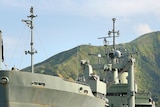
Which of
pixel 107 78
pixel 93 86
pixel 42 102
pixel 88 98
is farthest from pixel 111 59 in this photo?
pixel 42 102

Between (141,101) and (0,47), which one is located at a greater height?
(0,47)

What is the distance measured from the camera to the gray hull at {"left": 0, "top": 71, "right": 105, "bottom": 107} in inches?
851

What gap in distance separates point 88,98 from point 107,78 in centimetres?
1458

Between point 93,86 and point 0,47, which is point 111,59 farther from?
point 0,47

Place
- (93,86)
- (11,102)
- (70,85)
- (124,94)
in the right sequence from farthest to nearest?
(124,94) → (93,86) → (70,85) → (11,102)

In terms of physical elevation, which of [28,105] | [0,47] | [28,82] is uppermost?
[0,47]

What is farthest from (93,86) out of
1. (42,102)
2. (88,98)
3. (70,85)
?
(42,102)

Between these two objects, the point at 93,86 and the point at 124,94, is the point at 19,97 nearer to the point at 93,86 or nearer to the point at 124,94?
the point at 93,86

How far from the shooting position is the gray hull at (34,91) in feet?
70.9

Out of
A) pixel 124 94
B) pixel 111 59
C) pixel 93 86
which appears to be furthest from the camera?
pixel 111 59

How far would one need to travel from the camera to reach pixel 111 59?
39.7m

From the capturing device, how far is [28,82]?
21.9 meters

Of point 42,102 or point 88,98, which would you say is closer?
point 42,102

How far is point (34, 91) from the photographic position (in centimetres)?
2189
